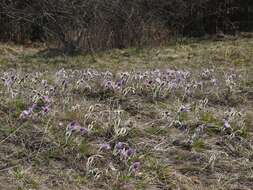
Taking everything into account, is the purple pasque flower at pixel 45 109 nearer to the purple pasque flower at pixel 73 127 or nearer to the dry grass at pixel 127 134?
the dry grass at pixel 127 134

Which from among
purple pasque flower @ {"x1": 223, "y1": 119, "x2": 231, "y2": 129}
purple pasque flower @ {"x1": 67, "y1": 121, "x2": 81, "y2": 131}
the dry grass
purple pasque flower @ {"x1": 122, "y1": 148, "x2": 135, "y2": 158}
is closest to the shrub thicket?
the dry grass

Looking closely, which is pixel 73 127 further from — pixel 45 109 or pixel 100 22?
pixel 100 22

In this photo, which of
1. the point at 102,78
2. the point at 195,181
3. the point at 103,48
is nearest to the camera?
the point at 195,181

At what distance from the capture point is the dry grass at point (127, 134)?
3.09 meters

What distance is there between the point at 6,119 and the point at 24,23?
350 inches

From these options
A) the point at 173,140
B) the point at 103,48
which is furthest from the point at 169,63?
the point at 173,140

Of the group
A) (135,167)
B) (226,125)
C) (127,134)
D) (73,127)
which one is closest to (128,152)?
(135,167)

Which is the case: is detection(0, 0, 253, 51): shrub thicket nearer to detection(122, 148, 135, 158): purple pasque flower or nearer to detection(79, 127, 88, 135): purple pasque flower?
detection(79, 127, 88, 135): purple pasque flower

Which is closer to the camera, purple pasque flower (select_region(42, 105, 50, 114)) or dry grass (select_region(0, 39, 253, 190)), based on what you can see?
dry grass (select_region(0, 39, 253, 190))

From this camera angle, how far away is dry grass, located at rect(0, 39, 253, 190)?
3.09 meters

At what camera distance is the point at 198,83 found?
5.23m

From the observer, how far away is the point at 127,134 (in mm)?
3682

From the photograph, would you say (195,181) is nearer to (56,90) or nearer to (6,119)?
(6,119)

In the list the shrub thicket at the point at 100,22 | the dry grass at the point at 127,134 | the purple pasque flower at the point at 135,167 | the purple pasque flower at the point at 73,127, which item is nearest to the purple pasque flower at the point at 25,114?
the dry grass at the point at 127,134
